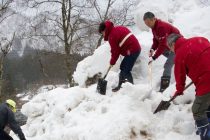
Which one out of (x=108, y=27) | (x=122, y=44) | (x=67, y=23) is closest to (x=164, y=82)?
(x=122, y=44)

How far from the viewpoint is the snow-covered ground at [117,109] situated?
684 cm

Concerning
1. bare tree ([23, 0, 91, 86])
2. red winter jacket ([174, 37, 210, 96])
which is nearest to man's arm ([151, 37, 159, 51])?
red winter jacket ([174, 37, 210, 96])

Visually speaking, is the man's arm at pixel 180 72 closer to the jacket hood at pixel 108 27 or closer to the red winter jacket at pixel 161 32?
the red winter jacket at pixel 161 32

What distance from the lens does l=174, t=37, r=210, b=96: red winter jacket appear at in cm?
538

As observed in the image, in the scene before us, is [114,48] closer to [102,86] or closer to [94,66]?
[102,86]

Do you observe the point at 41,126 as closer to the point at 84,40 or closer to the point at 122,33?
the point at 122,33

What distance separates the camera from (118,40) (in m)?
8.16

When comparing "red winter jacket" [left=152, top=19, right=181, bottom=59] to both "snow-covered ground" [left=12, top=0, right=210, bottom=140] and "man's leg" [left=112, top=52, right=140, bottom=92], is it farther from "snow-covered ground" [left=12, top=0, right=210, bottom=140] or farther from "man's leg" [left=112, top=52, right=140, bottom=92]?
"snow-covered ground" [left=12, top=0, right=210, bottom=140]

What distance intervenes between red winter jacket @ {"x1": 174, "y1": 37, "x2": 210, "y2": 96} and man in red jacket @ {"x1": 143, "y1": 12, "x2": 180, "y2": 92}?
205cm

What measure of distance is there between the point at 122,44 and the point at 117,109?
1.49m

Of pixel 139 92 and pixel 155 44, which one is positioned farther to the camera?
pixel 155 44

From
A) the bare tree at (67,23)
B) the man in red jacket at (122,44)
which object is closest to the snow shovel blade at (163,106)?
the man in red jacket at (122,44)

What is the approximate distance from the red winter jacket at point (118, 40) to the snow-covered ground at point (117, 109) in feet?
2.59

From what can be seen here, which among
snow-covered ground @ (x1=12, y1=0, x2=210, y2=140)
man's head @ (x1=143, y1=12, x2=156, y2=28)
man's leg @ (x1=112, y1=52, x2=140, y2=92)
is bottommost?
snow-covered ground @ (x1=12, y1=0, x2=210, y2=140)
